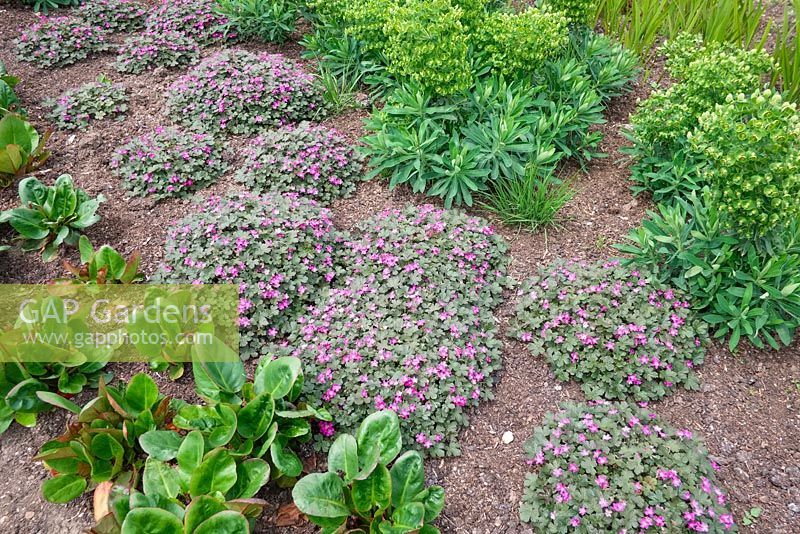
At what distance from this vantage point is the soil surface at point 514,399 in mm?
2902

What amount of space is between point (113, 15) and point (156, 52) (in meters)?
1.10

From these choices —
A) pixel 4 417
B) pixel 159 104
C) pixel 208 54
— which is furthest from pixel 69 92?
pixel 4 417

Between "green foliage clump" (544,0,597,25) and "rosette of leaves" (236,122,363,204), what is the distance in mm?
2058

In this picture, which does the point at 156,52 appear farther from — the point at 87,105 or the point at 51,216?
the point at 51,216

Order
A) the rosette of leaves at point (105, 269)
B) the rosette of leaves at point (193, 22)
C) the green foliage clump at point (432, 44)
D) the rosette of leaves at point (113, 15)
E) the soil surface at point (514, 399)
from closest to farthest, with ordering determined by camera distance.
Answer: the soil surface at point (514, 399)
the rosette of leaves at point (105, 269)
the green foliage clump at point (432, 44)
the rosette of leaves at point (193, 22)
the rosette of leaves at point (113, 15)

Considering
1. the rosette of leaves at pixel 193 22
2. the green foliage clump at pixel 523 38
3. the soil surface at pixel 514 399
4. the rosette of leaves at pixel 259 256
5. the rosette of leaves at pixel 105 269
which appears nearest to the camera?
the soil surface at pixel 514 399

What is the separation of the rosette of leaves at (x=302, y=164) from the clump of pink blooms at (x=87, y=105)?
1521mm

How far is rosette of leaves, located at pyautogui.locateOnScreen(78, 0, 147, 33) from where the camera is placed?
6219 mm

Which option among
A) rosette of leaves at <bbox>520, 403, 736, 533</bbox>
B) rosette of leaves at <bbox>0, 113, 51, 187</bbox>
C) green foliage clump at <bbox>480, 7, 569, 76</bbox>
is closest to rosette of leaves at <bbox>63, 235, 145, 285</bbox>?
rosette of leaves at <bbox>0, 113, 51, 187</bbox>

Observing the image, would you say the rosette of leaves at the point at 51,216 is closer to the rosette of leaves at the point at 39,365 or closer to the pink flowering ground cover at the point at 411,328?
the rosette of leaves at the point at 39,365

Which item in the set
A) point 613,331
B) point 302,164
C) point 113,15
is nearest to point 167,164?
point 302,164

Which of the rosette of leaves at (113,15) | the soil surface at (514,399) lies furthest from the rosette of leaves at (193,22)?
the soil surface at (514,399)

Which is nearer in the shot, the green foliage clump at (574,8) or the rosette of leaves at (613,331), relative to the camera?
the rosette of leaves at (613,331)

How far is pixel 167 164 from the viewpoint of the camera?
14.6 ft
